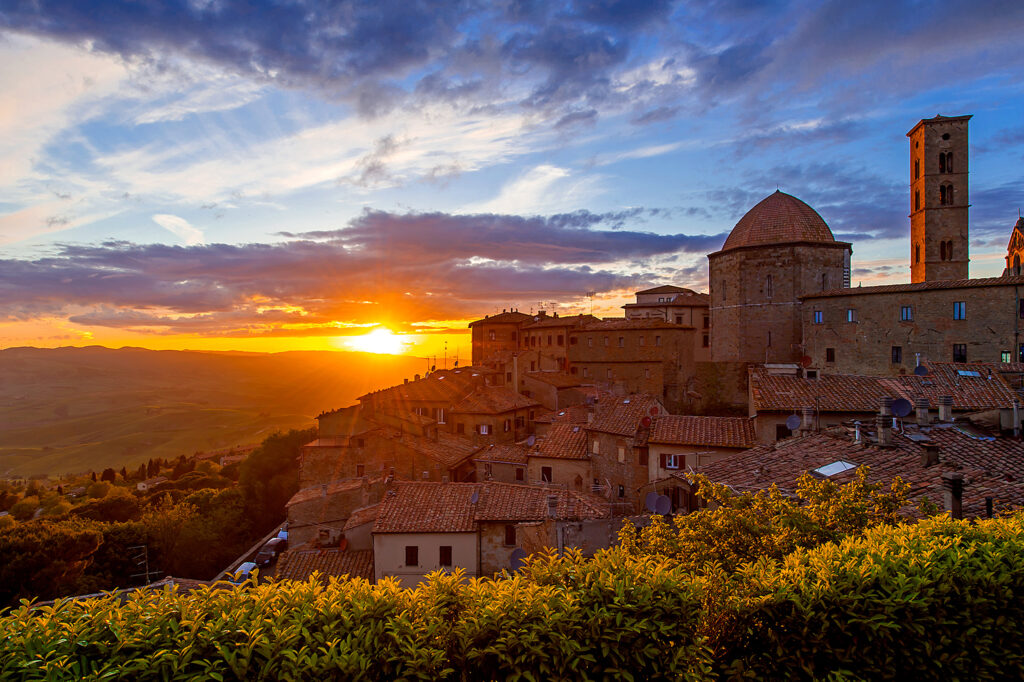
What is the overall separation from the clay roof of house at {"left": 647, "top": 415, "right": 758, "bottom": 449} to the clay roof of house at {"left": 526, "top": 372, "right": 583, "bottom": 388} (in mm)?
22613

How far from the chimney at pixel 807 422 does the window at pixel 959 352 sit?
57.8 feet

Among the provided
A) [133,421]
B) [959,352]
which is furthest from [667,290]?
[133,421]

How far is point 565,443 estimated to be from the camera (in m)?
33.6

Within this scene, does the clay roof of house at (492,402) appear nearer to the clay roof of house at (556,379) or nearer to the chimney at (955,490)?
the clay roof of house at (556,379)

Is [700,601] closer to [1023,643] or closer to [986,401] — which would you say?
[1023,643]

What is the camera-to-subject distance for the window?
107 ft

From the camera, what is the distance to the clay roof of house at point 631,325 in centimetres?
5141

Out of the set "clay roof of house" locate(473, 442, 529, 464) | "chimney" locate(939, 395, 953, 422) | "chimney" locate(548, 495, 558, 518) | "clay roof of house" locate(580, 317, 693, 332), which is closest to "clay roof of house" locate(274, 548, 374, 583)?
"chimney" locate(548, 495, 558, 518)

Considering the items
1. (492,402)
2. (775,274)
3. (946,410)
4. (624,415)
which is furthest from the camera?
(492,402)

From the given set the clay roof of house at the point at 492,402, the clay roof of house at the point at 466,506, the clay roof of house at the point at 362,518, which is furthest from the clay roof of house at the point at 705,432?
the clay roof of house at the point at 492,402

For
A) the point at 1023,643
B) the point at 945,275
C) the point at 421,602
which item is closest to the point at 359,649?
the point at 421,602

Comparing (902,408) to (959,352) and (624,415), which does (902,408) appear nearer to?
(624,415)

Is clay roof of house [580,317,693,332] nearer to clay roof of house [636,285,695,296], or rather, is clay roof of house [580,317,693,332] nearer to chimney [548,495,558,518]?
clay roof of house [636,285,695,296]

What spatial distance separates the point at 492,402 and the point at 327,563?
932 inches
